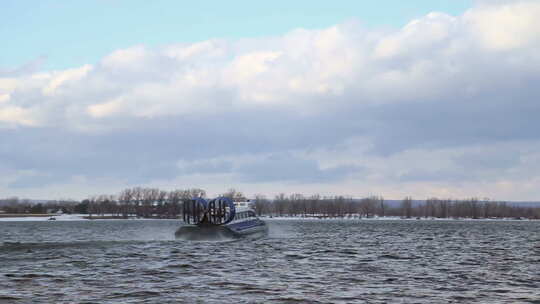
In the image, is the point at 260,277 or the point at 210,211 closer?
the point at 260,277

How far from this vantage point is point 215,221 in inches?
2657

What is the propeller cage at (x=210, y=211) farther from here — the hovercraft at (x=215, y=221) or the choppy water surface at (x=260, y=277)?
the choppy water surface at (x=260, y=277)

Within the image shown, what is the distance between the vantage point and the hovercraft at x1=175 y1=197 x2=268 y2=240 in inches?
2473

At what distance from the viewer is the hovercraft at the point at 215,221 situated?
6281 centimetres

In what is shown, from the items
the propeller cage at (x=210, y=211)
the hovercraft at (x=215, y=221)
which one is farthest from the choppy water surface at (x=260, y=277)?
the propeller cage at (x=210, y=211)

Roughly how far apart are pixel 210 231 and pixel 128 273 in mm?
29091

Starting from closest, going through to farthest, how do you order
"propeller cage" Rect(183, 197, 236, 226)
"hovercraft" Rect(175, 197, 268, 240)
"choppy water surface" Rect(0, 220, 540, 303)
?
"choppy water surface" Rect(0, 220, 540, 303), "hovercraft" Rect(175, 197, 268, 240), "propeller cage" Rect(183, 197, 236, 226)

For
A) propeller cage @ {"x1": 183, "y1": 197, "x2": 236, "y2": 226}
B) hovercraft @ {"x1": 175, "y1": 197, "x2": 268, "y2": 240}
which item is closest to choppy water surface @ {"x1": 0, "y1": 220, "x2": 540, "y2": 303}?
hovercraft @ {"x1": 175, "y1": 197, "x2": 268, "y2": 240}

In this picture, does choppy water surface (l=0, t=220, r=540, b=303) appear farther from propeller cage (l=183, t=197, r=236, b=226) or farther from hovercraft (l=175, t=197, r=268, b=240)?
propeller cage (l=183, t=197, r=236, b=226)

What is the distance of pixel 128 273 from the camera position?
33.9 metres

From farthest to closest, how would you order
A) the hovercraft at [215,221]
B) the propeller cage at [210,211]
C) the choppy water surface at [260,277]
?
the propeller cage at [210,211]
the hovercraft at [215,221]
the choppy water surface at [260,277]

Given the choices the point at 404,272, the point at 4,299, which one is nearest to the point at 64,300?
the point at 4,299

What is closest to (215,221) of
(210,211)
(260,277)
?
(210,211)

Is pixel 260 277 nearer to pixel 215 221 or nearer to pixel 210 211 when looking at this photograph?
pixel 210 211
